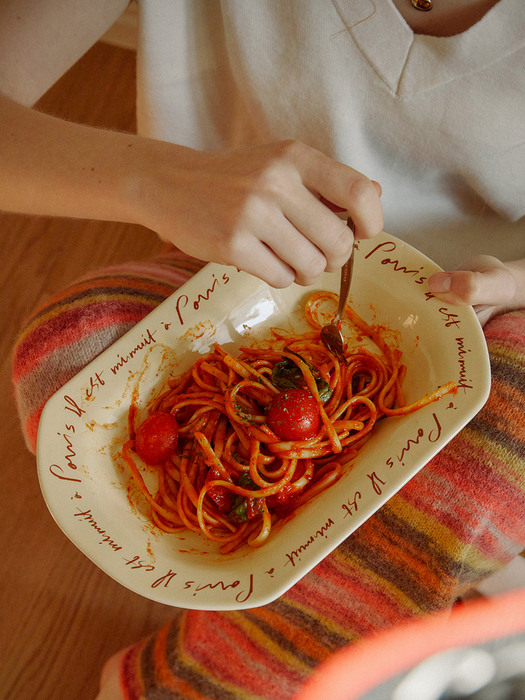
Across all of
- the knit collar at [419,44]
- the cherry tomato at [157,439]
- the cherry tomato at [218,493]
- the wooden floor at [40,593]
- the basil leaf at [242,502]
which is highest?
the knit collar at [419,44]

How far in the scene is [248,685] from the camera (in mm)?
940

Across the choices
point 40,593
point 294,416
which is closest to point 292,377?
point 294,416

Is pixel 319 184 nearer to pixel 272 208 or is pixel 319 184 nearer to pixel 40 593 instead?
pixel 272 208

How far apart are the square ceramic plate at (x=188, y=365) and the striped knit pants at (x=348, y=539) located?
8 cm

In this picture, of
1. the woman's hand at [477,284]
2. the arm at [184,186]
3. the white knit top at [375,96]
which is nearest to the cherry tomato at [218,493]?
the arm at [184,186]

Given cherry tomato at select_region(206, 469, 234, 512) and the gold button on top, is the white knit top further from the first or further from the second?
cherry tomato at select_region(206, 469, 234, 512)

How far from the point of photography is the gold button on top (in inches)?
29.9

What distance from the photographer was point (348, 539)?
0.85m

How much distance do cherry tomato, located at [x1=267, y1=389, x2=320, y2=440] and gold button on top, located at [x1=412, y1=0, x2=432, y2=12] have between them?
53cm

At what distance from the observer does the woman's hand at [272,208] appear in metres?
0.58

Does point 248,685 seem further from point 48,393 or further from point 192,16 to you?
point 192,16

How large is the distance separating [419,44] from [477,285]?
323 millimetres

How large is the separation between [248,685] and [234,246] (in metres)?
0.74

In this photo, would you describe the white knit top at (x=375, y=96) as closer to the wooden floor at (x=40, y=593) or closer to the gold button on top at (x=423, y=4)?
the gold button on top at (x=423, y=4)
